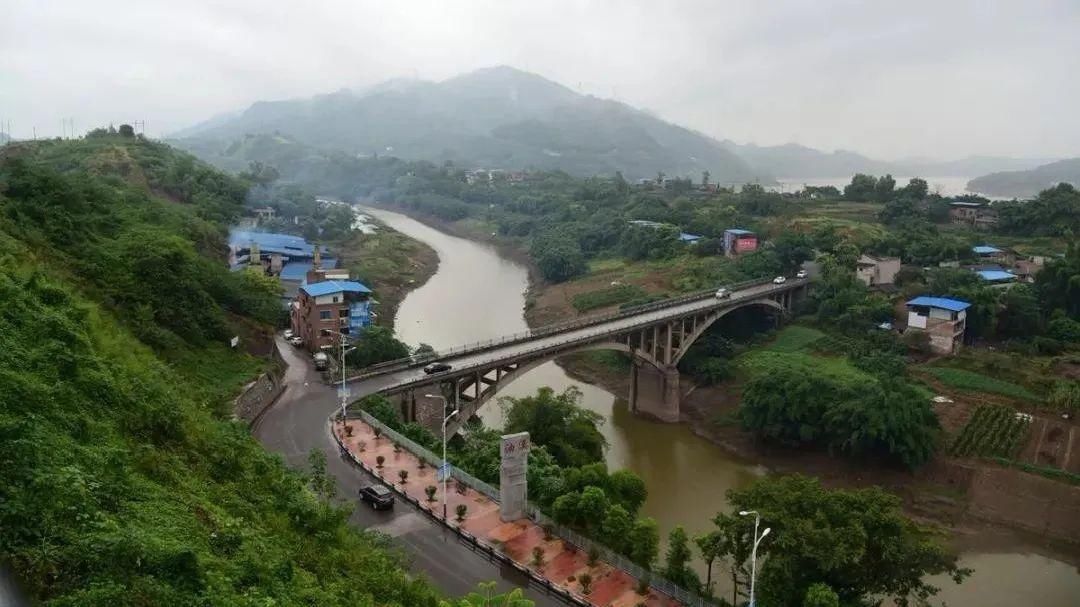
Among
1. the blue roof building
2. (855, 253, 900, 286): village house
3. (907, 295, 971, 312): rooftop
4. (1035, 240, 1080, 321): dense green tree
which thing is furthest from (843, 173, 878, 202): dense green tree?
(907, 295, 971, 312): rooftop

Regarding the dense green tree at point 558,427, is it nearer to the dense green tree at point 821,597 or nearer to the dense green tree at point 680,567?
the dense green tree at point 680,567

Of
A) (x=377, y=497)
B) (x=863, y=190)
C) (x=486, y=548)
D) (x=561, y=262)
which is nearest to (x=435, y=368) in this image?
(x=377, y=497)

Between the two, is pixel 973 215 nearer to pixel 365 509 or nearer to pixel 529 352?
pixel 529 352

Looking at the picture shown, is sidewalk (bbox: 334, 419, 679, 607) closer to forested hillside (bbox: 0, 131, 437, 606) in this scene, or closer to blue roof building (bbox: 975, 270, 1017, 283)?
forested hillside (bbox: 0, 131, 437, 606)

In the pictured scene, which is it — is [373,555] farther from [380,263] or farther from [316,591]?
[380,263]

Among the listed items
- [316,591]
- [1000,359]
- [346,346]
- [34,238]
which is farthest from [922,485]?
[34,238]

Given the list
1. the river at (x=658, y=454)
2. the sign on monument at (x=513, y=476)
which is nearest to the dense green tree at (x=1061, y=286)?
the river at (x=658, y=454)
